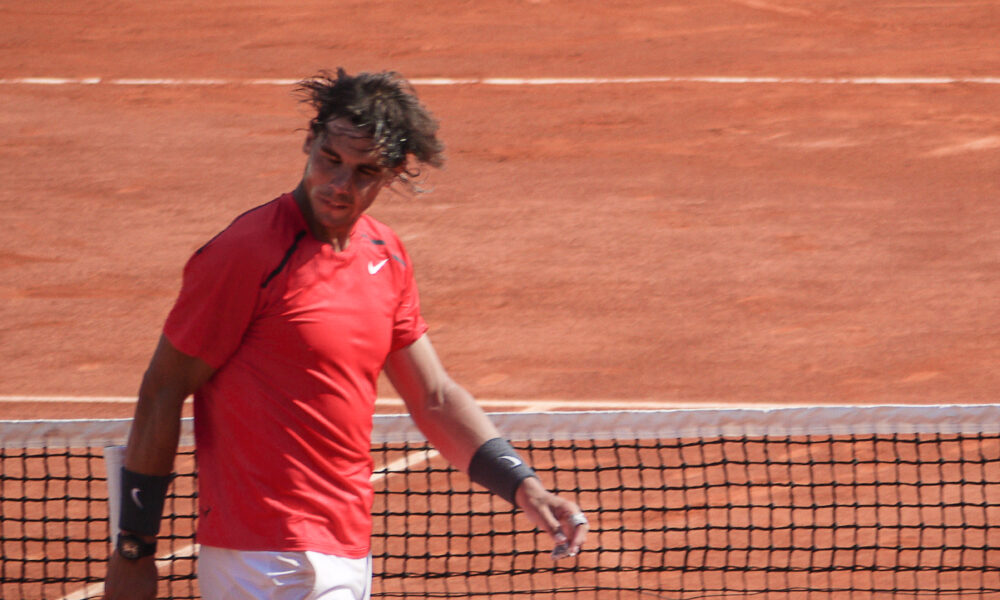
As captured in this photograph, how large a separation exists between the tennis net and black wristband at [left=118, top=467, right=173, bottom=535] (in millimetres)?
2219

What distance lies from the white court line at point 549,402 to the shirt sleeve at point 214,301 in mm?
5127

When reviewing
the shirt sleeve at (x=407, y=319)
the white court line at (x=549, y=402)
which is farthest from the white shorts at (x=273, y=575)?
the white court line at (x=549, y=402)

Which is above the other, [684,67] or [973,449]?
[684,67]

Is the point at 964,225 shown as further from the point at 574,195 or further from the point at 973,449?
the point at 973,449

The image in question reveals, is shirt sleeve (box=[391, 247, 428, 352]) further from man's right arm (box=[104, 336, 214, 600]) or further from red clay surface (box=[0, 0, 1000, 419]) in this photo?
red clay surface (box=[0, 0, 1000, 419])

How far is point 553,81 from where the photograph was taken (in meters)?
14.5

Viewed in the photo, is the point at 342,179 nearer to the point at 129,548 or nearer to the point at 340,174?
the point at 340,174

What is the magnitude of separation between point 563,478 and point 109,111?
879 centimetres

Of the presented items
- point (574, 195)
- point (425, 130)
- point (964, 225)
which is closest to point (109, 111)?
point (574, 195)

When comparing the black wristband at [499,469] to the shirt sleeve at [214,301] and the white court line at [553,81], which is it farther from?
the white court line at [553,81]

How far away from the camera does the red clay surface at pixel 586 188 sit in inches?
340

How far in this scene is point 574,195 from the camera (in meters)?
11.6

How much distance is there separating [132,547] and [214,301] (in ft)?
1.82

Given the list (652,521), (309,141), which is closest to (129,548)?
(309,141)
